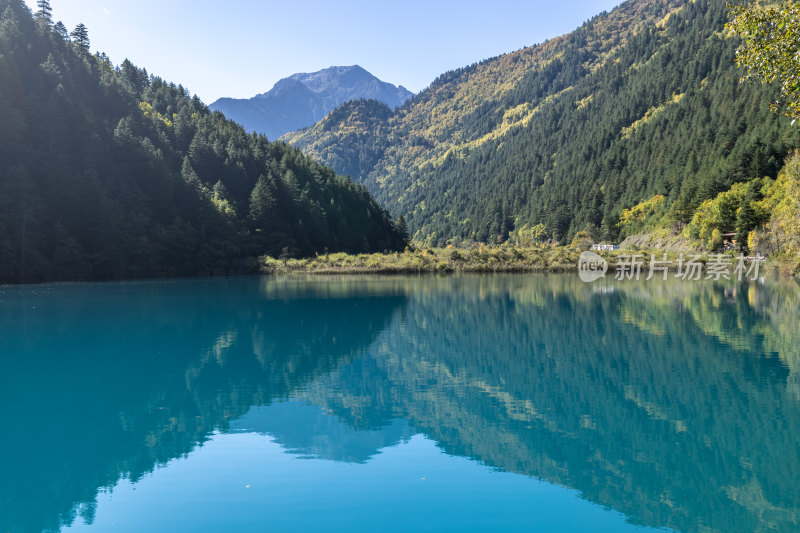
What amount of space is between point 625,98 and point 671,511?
610 ft

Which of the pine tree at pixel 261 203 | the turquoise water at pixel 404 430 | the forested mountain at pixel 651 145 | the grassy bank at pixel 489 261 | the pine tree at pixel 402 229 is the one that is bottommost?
the turquoise water at pixel 404 430

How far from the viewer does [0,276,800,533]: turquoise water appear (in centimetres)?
806

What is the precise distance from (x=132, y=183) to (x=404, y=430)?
8550cm

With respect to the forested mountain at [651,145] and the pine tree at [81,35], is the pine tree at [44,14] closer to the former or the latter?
the pine tree at [81,35]

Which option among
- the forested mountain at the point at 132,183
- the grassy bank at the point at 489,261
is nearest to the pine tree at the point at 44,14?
the forested mountain at the point at 132,183

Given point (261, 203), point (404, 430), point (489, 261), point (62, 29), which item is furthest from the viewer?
point (62, 29)

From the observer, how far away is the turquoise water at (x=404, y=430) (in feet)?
26.5

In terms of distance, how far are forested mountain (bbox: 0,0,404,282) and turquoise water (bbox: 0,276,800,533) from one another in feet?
174

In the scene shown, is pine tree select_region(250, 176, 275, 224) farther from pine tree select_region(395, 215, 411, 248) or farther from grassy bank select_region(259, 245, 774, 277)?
pine tree select_region(395, 215, 411, 248)

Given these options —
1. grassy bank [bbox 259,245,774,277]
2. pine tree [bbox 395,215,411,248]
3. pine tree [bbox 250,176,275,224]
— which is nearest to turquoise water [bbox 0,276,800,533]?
grassy bank [bbox 259,245,774,277]

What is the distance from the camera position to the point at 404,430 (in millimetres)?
11773

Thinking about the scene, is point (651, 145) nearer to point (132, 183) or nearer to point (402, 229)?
point (402, 229)

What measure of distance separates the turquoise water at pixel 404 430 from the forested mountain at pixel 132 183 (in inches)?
2091

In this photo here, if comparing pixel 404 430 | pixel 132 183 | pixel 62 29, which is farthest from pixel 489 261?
pixel 62 29
